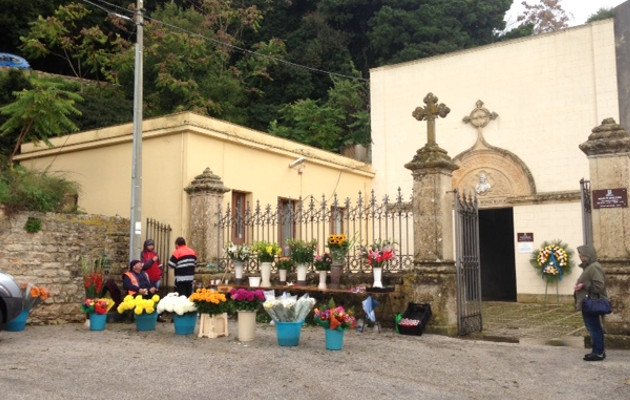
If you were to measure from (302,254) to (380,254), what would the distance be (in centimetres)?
162

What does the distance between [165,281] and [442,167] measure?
654 centimetres

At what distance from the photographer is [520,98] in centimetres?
1688

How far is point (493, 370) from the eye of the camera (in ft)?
23.3

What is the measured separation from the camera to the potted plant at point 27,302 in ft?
30.7

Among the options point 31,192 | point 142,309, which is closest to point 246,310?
point 142,309

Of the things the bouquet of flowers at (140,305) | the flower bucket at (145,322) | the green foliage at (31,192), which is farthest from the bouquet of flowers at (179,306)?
the green foliage at (31,192)

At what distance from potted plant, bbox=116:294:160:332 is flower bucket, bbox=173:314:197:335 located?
597 millimetres

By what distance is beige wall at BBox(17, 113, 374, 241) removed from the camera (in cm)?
1370

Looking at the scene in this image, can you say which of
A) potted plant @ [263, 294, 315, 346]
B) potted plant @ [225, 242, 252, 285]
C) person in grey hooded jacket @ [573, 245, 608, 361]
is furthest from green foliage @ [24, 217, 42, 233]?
person in grey hooded jacket @ [573, 245, 608, 361]

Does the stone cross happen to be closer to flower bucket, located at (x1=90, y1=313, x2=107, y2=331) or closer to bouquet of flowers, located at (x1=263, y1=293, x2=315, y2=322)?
bouquet of flowers, located at (x1=263, y1=293, x2=315, y2=322)

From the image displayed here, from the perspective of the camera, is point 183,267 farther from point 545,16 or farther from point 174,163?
point 545,16

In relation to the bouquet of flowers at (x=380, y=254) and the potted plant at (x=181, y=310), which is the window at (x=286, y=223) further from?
the potted plant at (x=181, y=310)

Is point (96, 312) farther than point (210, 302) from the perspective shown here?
Yes

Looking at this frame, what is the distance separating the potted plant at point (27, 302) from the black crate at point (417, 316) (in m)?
5.66
